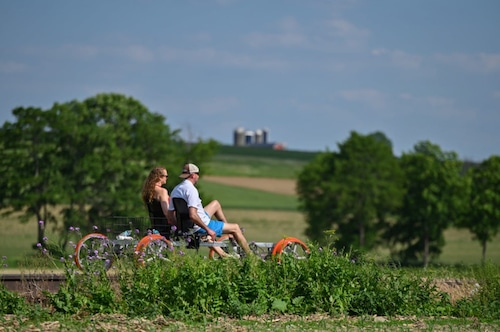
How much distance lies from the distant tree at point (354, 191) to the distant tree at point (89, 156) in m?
9.76

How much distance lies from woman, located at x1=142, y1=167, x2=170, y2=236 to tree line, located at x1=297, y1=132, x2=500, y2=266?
4089 cm

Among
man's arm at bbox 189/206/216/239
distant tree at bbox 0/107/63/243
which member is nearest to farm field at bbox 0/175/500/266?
distant tree at bbox 0/107/63/243

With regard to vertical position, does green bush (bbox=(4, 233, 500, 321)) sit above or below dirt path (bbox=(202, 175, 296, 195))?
below

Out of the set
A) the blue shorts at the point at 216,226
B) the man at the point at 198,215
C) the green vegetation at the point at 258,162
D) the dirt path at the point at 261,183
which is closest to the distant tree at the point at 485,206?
the dirt path at the point at 261,183

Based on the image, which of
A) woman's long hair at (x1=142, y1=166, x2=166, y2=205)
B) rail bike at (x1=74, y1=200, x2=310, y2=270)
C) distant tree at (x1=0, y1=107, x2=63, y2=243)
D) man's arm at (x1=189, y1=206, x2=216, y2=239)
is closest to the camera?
rail bike at (x1=74, y1=200, x2=310, y2=270)

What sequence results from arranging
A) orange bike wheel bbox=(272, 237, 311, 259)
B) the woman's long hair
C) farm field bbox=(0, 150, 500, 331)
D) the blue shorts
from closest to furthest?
farm field bbox=(0, 150, 500, 331) < orange bike wheel bbox=(272, 237, 311, 259) < the blue shorts < the woman's long hair

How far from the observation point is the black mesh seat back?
14.6 metres

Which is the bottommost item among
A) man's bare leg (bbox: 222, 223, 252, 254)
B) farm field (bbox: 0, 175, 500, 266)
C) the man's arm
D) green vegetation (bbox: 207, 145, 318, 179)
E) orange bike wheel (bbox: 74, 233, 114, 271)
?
farm field (bbox: 0, 175, 500, 266)

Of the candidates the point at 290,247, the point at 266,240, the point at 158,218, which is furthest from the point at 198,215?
the point at 266,240

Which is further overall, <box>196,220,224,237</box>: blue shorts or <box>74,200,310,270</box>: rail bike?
<box>196,220,224,237</box>: blue shorts

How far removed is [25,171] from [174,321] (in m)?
38.4

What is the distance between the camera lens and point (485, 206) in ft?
181

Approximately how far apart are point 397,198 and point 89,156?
18.5 m

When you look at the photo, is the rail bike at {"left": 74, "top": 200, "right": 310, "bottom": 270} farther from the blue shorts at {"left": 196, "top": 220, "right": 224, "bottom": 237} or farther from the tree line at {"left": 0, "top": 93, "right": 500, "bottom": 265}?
the tree line at {"left": 0, "top": 93, "right": 500, "bottom": 265}
